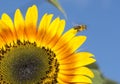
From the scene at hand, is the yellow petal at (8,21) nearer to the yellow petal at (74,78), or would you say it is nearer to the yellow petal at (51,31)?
the yellow petal at (51,31)

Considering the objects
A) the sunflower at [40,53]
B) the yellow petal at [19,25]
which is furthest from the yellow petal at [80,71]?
the yellow petal at [19,25]

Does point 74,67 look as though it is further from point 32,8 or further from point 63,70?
point 32,8

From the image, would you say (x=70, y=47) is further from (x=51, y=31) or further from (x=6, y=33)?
(x=6, y=33)

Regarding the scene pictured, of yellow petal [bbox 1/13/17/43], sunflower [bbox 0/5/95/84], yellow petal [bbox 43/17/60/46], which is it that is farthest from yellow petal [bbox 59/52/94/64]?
yellow petal [bbox 1/13/17/43]

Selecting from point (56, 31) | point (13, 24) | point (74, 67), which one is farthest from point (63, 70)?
point (13, 24)

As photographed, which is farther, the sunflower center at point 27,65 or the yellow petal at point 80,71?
the sunflower center at point 27,65

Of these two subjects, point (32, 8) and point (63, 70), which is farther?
point (63, 70)

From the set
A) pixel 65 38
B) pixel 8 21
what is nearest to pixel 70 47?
pixel 65 38
